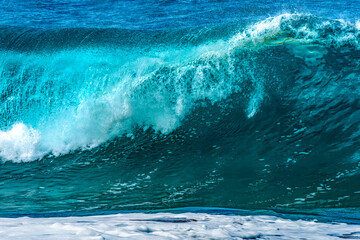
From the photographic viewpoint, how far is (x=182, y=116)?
6.39 metres

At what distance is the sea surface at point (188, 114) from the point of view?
4.50 m

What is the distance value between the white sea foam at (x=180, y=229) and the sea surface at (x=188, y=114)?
0.69 metres

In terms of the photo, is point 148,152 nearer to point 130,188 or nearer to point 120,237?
point 130,188

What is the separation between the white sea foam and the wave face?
3.52 feet

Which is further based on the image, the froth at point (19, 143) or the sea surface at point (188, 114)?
the froth at point (19, 143)

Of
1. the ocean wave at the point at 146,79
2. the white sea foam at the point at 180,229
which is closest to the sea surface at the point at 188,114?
the ocean wave at the point at 146,79

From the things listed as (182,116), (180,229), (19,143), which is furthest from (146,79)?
(180,229)

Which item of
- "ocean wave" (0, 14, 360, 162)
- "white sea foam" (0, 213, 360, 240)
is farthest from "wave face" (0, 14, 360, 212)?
"white sea foam" (0, 213, 360, 240)

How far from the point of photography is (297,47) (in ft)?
22.6

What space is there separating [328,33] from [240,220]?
492 cm

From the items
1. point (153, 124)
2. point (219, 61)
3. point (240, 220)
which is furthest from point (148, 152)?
point (240, 220)

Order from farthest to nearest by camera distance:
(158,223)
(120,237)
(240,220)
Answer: (240,220) → (158,223) → (120,237)

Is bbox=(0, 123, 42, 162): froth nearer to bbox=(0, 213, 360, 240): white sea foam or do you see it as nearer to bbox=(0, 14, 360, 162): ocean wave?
bbox=(0, 14, 360, 162): ocean wave

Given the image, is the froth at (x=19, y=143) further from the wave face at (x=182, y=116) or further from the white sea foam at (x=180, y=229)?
the white sea foam at (x=180, y=229)
